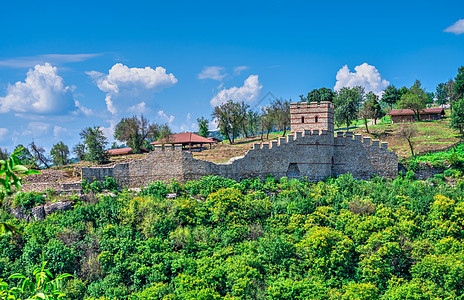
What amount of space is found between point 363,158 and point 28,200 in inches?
816

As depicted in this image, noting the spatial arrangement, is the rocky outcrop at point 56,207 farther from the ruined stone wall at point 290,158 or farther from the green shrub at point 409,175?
the green shrub at point 409,175

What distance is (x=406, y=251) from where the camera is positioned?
18531mm

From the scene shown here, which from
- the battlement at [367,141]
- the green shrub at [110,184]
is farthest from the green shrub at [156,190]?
the battlement at [367,141]

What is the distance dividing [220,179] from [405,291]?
39.7 feet

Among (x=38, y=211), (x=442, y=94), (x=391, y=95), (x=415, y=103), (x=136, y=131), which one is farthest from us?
(x=442, y=94)

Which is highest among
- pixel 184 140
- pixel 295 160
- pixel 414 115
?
pixel 414 115

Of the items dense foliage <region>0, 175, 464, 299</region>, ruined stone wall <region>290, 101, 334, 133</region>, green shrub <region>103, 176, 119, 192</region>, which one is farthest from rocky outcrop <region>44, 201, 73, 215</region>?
ruined stone wall <region>290, 101, 334, 133</region>

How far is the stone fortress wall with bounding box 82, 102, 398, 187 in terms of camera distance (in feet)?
77.9

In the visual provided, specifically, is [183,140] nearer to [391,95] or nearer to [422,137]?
[422,137]

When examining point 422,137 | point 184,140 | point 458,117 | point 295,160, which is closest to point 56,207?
point 295,160

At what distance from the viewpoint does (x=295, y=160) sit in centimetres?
2503

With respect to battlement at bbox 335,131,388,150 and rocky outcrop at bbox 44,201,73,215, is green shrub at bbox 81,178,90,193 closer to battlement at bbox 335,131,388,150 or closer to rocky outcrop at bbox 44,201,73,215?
rocky outcrop at bbox 44,201,73,215

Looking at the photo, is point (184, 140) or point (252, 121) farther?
point (252, 121)

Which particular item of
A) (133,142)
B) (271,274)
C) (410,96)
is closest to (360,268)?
(271,274)
